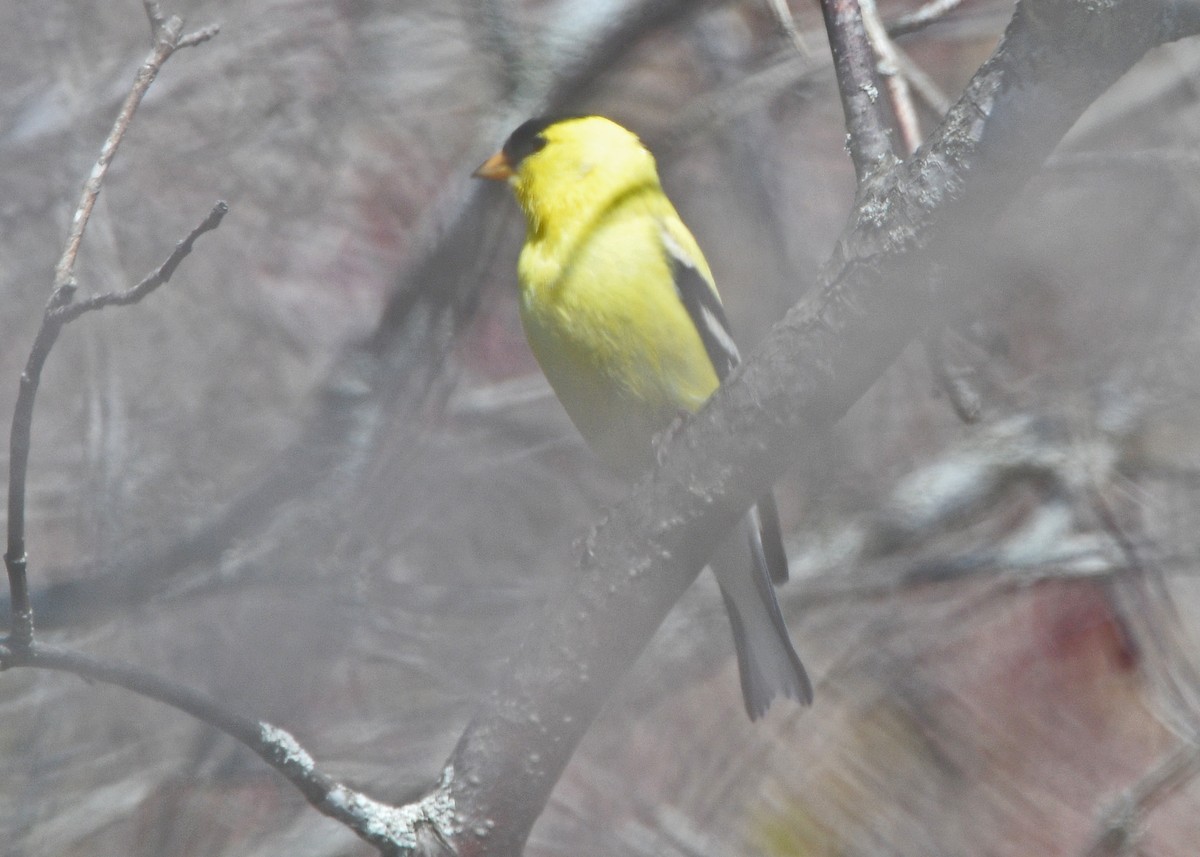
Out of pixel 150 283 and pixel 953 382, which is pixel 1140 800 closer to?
pixel 953 382

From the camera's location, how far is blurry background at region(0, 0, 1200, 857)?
317cm

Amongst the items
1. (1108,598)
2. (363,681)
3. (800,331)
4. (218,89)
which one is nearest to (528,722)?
(800,331)

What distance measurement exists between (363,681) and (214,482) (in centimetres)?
84

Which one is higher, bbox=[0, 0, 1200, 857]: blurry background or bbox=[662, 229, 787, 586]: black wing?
bbox=[662, 229, 787, 586]: black wing

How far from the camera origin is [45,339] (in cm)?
151

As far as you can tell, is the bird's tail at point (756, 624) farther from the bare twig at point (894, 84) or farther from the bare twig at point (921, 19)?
the bare twig at point (921, 19)

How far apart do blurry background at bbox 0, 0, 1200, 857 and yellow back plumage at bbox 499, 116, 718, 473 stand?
74 cm

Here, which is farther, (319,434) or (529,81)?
(529,81)

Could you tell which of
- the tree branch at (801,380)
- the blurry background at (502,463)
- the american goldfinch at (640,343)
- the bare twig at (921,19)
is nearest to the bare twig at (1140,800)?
the blurry background at (502,463)

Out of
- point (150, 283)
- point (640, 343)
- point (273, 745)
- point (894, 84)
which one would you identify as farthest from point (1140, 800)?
point (150, 283)

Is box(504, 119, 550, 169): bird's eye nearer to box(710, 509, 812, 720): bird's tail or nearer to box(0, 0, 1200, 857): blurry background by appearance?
box(0, 0, 1200, 857): blurry background

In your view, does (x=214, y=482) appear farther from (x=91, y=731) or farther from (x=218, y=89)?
(x=218, y=89)

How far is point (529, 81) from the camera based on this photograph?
4.35 meters

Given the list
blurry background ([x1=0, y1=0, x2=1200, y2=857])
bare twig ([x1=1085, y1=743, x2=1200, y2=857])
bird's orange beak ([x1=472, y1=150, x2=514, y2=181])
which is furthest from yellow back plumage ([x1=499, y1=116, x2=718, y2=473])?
bare twig ([x1=1085, y1=743, x2=1200, y2=857])
